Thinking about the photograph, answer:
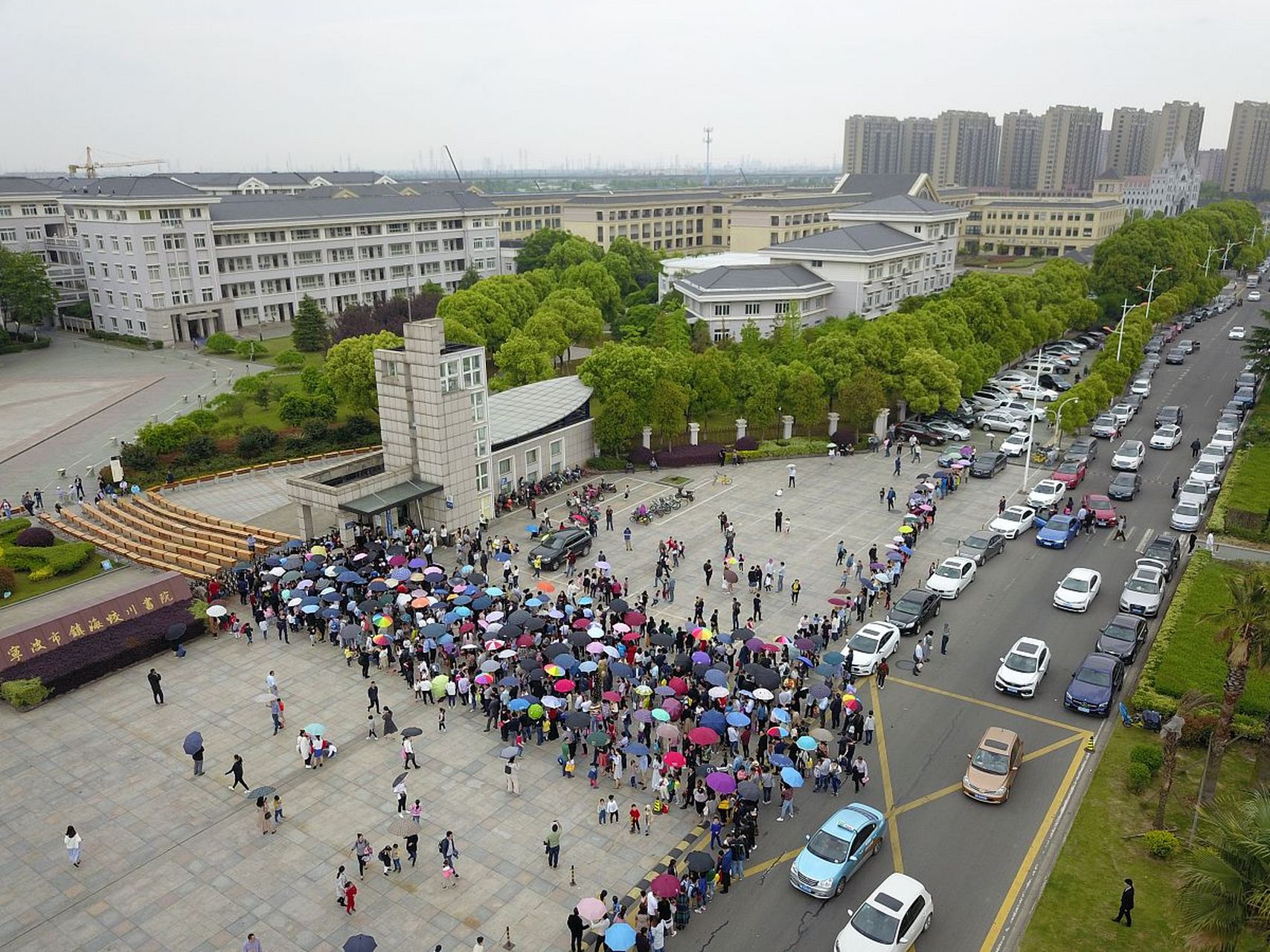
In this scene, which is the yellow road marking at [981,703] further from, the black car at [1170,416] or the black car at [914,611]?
the black car at [1170,416]

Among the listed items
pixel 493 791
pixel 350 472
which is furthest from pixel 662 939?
pixel 350 472

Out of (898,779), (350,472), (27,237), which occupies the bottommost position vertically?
(898,779)

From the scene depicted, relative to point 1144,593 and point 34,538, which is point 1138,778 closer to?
point 1144,593

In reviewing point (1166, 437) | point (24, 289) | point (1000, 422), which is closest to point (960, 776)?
point (1000, 422)

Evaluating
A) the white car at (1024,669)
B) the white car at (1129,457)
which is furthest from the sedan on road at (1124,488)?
the white car at (1024,669)

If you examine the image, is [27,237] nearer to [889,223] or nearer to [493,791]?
[889,223]

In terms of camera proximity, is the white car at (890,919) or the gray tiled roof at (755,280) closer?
the white car at (890,919)

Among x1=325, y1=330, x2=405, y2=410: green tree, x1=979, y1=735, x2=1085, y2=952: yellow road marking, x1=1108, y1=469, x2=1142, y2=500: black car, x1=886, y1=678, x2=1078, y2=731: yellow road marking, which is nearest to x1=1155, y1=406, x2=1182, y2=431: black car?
x1=1108, y1=469, x2=1142, y2=500: black car
